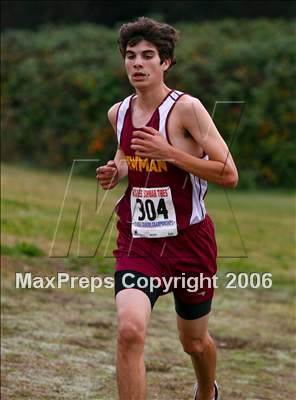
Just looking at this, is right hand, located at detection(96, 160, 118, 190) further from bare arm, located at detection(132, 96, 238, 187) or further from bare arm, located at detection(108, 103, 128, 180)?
bare arm, located at detection(132, 96, 238, 187)

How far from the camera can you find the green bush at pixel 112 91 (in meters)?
20.5

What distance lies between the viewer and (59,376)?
6891mm

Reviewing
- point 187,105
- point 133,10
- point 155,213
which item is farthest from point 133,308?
point 133,10

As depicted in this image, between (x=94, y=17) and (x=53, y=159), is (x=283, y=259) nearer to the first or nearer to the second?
(x=53, y=159)

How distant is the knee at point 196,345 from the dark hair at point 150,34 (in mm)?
1463

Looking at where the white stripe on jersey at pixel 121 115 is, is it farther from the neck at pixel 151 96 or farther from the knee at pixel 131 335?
the knee at pixel 131 335

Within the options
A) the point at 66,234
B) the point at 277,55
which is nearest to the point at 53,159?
the point at 277,55

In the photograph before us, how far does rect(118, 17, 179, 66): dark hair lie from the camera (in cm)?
507

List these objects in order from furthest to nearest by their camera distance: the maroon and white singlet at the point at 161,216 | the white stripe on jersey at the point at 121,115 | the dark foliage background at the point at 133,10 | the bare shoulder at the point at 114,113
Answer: the dark foliage background at the point at 133,10, the bare shoulder at the point at 114,113, the white stripe on jersey at the point at 121,115, the maroon and white singlet at the point at 161,216

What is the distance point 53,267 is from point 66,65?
1281cm

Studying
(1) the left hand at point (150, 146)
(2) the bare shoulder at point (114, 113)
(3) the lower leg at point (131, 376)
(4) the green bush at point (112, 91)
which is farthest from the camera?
(4) the green bush at point (112, 91)

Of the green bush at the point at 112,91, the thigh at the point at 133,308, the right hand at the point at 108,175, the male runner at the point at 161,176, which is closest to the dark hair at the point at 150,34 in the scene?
the male runner at the point at 161,176

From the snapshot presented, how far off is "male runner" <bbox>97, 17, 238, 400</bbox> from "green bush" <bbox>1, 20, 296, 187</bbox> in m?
14.3

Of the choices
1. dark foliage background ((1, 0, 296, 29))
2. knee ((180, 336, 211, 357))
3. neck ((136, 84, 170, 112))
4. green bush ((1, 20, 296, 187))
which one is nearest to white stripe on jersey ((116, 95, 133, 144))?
neck ((136, 84, 170, 112))
